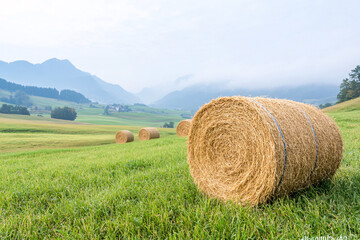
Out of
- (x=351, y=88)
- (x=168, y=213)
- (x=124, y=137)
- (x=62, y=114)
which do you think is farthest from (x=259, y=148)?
(x=62, y=114)

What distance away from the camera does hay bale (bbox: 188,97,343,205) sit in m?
3.44

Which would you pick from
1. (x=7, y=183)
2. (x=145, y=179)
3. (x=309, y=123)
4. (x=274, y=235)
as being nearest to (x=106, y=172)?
(x=145, y=179)

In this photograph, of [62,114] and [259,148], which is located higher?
[259,148]

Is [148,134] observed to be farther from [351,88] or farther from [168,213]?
[351,88]

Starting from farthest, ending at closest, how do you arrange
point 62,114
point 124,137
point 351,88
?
point 62,114
point 351,88
point 124,137

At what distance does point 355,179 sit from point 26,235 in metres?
5.62

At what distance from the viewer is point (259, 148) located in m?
3.60

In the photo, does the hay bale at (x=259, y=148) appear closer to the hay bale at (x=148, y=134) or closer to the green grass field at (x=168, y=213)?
the green grass field at (x=168, y=213)

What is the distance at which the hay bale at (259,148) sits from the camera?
11.3ft

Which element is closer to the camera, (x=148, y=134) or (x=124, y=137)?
(x=148, y=134)

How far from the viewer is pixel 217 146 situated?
448cm

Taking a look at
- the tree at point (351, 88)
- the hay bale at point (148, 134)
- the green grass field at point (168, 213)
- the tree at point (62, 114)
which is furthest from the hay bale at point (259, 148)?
the tree at point (62, 114)

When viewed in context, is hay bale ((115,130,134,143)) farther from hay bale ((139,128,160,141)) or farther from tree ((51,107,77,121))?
tree ((51,107,77,121))

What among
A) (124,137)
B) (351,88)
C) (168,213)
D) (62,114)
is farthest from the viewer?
(62,114)
